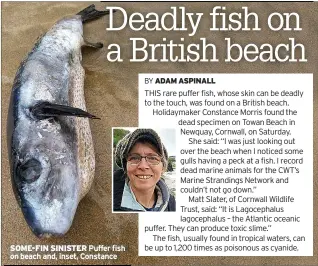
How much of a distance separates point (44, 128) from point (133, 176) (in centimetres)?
51

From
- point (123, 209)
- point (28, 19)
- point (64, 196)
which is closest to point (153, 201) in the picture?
point (123, 209)

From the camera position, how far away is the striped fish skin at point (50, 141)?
2.38 metres

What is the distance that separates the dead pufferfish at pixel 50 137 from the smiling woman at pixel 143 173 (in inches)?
6.9

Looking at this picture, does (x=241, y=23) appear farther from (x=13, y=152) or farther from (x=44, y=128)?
(x=13, y=152)

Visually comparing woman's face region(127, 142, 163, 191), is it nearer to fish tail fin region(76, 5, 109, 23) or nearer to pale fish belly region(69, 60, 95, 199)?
pale fish belly region(69, 60, 95, 199)

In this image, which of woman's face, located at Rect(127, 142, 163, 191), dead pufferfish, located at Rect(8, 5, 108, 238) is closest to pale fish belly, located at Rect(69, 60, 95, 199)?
dead pufferfish, located at Rect(8, 5, 108, 238)

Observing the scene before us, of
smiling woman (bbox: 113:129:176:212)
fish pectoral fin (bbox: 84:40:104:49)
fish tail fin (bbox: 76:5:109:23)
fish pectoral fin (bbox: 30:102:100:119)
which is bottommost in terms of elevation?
smiling woman (bbox: 113:129:176:212)

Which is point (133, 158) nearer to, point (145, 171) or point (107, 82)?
point (145, 171)

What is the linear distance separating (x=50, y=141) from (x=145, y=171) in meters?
0.50

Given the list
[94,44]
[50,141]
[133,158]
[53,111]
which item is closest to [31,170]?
[50,141]

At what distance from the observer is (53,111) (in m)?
2.39

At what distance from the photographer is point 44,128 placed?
2414mm

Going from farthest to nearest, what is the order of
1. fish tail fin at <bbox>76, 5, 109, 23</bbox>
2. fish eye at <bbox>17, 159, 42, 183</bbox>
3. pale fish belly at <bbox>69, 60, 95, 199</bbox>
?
fish tail fin at <bbox>76, 5, 109, 23</bbox>
pale fish belly at <bbox>69, 60, 95, 199</bbox>
fish eye at <bbox>17, 159, 42, 183</bbox>

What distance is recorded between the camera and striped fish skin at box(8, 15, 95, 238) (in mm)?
2375
